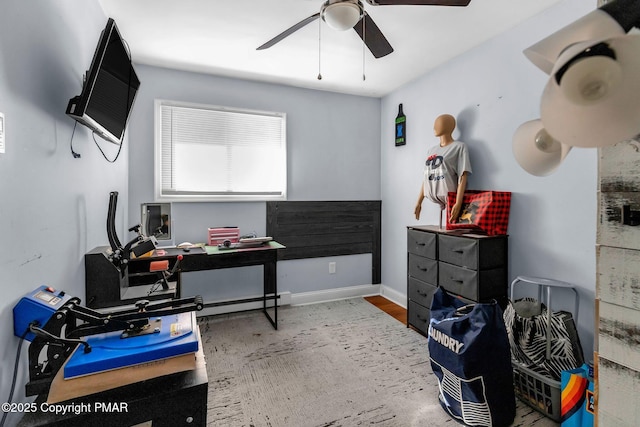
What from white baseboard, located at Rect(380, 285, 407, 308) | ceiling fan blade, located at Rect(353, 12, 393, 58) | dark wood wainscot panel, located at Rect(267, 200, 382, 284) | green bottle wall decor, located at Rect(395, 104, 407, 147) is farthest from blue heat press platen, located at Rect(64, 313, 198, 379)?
green bottle wall decor, located at Rect(395, 104, 407, 147)

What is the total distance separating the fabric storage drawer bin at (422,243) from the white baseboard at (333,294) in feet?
3.84

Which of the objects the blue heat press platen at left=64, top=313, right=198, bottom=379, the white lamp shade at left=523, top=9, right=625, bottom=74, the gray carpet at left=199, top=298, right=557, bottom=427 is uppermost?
the white lamp shade at left=523, top=9, right=625, bottom=74

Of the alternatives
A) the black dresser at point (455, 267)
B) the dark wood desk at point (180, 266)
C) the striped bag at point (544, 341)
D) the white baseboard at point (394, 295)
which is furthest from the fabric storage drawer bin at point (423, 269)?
the dark wood desk at point (180, 266)

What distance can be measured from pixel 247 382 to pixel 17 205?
1.65 meters

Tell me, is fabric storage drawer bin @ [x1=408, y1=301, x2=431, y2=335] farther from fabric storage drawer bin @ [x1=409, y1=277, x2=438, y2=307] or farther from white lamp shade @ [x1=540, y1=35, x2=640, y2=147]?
white lamp shade @ [x1=540, y1=35, x2=640, y2=147]

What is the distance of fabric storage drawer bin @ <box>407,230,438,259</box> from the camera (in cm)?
256

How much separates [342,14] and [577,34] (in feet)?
3.69

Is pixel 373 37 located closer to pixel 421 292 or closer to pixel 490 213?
pixel 490 213

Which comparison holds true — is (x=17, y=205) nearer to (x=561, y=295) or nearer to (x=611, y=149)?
Answer: (x=611, y=149)

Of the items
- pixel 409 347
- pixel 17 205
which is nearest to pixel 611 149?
pixel 409 347

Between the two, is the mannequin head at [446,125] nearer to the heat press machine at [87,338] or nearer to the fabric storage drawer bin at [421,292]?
the fabric storage drawer bin at [421,292]

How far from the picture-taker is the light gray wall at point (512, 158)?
1907 mm

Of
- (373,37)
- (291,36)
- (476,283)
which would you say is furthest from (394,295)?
(291,36)

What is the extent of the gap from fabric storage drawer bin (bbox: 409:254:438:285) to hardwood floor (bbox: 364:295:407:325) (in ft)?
1.95
